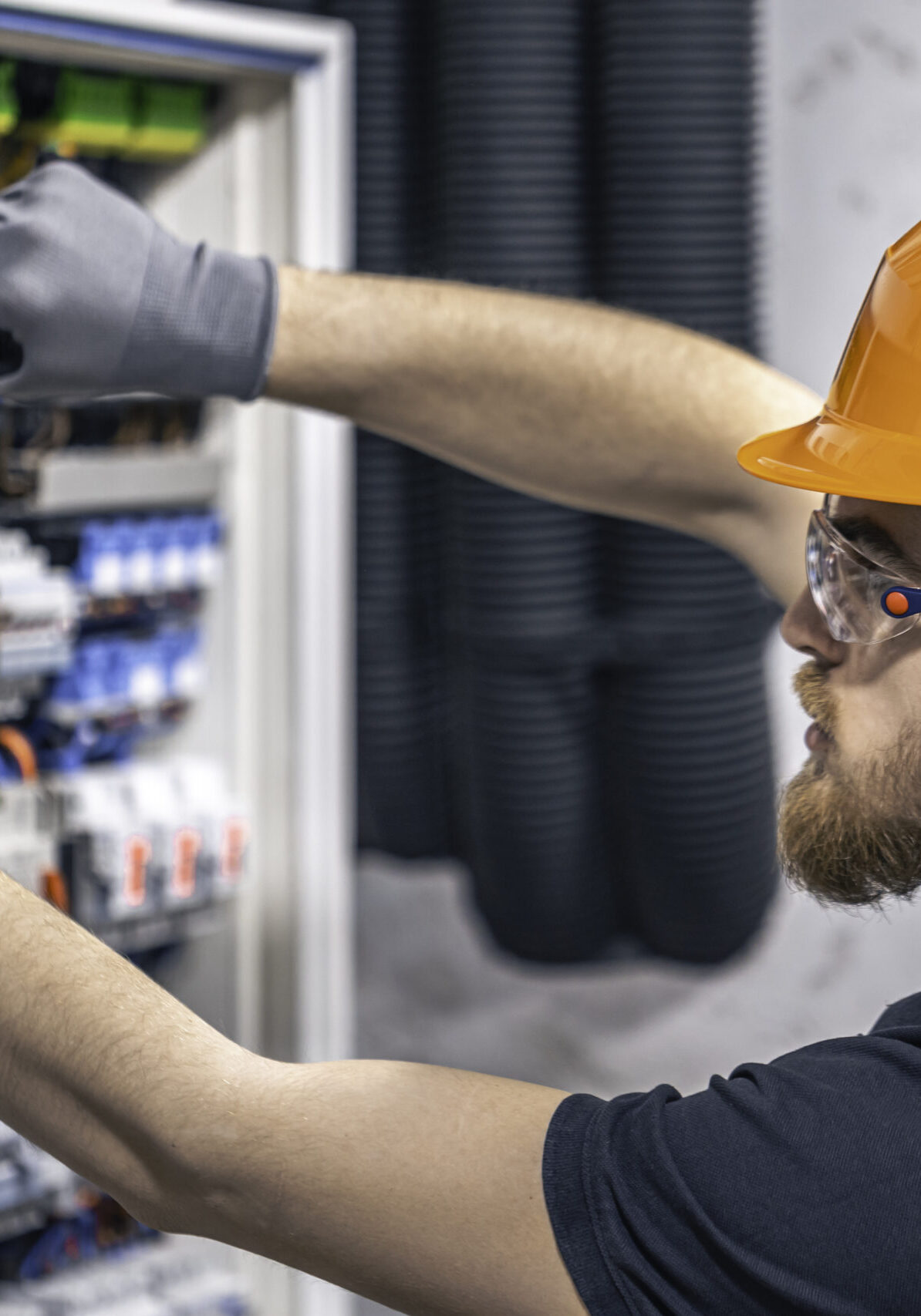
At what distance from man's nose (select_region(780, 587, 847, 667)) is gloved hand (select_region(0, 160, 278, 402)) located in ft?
1.67

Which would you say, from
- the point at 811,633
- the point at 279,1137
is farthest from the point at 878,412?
the point at 279,1137

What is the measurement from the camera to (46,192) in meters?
1.04

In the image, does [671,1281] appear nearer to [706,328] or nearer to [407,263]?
[706,328]

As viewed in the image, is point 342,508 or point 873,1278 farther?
point 342,508

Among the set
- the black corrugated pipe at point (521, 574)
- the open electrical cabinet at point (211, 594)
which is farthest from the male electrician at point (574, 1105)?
the black corrugated pipe at point (521, 574)

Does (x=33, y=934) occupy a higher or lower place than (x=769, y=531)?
lower

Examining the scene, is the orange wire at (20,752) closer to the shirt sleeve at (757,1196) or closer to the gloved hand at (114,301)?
the gloved hand at (114,301)

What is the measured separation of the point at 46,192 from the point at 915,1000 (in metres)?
0.90

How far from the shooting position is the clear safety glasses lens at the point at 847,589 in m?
0.88

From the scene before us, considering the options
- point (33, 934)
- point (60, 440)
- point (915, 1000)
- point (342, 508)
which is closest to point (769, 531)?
point (915, 1000)

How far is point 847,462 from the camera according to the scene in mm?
854

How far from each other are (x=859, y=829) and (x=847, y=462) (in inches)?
9.7

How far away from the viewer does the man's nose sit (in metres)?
0.94

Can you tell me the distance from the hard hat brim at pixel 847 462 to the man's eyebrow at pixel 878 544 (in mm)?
30
